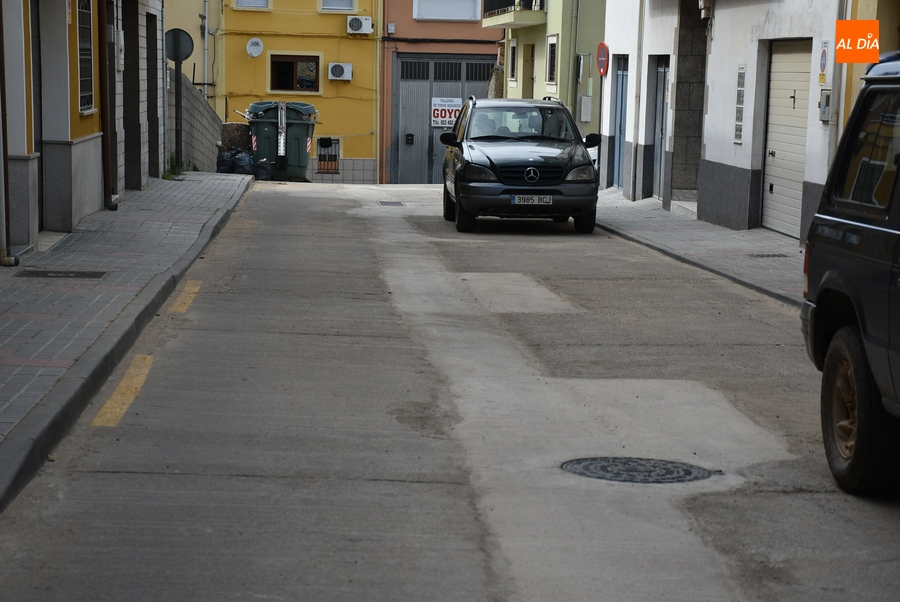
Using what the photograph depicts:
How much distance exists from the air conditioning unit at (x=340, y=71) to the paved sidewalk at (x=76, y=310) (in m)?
24.2

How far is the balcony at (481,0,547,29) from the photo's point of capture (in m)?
33.5

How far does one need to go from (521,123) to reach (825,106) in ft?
15.7

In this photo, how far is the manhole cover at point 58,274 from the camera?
11.0 m

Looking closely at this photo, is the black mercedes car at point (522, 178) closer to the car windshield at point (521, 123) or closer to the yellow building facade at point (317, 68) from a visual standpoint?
the car windshield at point (521, 123)

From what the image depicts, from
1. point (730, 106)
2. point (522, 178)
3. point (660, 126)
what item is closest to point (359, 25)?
point (660, 126)

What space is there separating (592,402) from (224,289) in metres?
4.85

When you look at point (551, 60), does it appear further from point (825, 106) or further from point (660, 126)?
point (825, 106)

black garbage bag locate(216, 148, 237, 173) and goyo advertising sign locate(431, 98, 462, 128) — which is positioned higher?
goyo advertising sign locate(431, 98, 462, 128)

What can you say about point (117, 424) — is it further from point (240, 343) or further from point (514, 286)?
point (514, 286)

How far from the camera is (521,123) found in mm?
18500

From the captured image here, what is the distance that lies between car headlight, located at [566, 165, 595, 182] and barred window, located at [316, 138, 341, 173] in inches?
991

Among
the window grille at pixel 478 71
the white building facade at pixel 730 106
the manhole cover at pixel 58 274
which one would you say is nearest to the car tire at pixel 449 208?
the white building facade at pixel 730 106

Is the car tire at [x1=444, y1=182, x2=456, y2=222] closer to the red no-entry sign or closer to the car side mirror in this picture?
the car side mirror

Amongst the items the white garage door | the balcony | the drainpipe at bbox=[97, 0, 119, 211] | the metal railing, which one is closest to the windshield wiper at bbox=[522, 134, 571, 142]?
the white garage door
